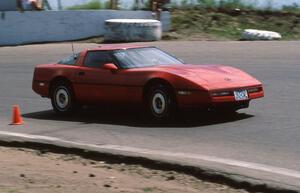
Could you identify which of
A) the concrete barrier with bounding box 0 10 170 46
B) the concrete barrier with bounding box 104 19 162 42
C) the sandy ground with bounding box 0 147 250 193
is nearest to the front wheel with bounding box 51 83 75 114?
the sandy ground with bounding box 0 147 250 193

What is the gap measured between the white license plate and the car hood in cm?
9

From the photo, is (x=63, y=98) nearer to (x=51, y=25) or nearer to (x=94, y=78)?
(x=94, y=78)

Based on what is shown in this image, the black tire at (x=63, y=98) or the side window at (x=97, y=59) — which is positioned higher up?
the side window at (x=97, y=59)

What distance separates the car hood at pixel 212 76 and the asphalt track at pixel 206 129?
56cm

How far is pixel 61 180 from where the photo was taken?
6602mm

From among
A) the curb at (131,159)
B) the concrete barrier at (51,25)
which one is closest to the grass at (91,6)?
the concrete barrier at (51,25)

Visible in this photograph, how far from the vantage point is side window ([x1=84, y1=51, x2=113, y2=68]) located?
1094 cm

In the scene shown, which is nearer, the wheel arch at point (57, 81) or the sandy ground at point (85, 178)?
the sandy ground at point (85, 178)

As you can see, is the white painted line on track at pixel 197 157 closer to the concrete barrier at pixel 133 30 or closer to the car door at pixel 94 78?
the car door at pixel 94 78

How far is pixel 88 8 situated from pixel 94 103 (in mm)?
17690

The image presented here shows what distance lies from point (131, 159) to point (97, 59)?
393cm

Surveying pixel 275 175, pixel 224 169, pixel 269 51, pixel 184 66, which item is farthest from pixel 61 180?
pixel 269 51

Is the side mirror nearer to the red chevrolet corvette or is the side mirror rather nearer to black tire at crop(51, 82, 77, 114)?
the red chevrolet corvette

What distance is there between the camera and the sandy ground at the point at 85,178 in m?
6.22
